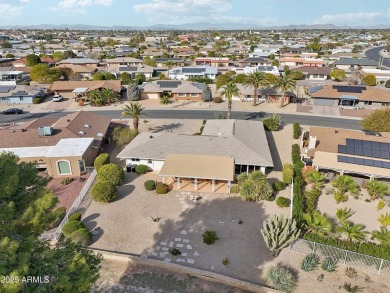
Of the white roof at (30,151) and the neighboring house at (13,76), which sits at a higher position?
the neighboring house at (13,76)

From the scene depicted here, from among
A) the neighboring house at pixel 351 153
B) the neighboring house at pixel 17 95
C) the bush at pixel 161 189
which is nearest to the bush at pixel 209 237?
the bush at pixel 161 189

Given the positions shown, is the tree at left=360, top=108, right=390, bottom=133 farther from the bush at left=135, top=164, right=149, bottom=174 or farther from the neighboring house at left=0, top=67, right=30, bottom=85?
the neighboring house at left=0, top=67, right=30, bottom=85

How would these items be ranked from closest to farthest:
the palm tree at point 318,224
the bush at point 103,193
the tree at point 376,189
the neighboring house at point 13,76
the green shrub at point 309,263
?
the green shrub at point 309,263
the palm tree at point 318,224
the bush at point 103,193
the tree at point 376,189
the neighboring house at point 13,76

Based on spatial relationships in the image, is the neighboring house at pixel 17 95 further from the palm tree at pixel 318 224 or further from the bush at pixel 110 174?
the palm tree at pixel 318 224

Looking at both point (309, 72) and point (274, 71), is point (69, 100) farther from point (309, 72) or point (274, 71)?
point (309, 72)

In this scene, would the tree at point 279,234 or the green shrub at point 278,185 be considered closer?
the tree at point 279,234
